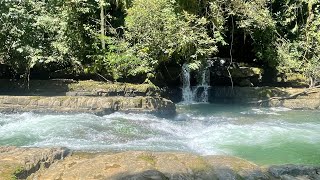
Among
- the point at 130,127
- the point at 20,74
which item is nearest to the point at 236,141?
the point at 130,127

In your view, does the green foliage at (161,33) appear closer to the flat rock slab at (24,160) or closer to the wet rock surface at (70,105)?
the wet rock surface at (70,105)

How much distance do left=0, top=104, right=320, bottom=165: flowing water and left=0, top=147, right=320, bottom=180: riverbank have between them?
9.69 feet

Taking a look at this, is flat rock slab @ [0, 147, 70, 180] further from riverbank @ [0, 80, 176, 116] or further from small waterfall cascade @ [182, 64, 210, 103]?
small waterfall cascade @ [182, 64, 210, 103]

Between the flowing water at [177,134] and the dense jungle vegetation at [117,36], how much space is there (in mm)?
2834

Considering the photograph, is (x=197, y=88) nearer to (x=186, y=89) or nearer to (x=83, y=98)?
(x=186, y=89)

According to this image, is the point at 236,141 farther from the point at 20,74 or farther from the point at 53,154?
the point at 20,74

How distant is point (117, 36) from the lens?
564 inches

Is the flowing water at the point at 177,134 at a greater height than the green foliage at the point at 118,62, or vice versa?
the green foliage at the point at 118,62

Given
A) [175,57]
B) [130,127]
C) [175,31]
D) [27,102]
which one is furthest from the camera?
[175,57]

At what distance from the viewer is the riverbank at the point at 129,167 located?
3266mm

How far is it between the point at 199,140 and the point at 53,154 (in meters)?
4.90

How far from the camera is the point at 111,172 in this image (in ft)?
10.8

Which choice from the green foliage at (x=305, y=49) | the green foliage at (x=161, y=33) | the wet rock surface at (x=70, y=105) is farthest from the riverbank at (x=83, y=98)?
the green foliage at (x=305, y=49)

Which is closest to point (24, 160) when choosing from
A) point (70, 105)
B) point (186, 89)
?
point (70, 105)
